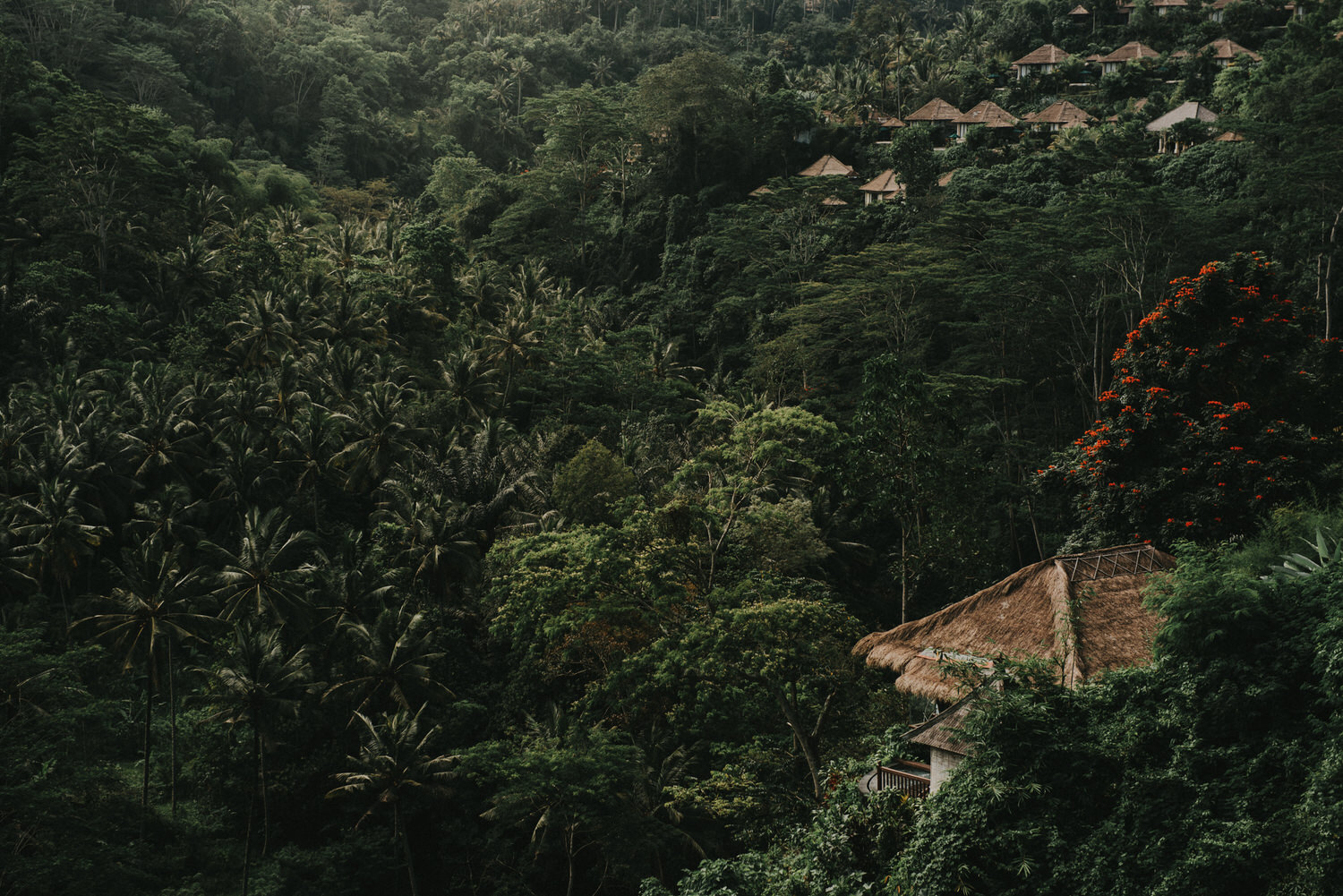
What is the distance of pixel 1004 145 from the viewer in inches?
1998

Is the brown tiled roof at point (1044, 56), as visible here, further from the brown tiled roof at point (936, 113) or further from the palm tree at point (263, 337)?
the palm tree at point (263, 337)

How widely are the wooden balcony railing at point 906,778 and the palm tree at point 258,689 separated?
58.7 ft

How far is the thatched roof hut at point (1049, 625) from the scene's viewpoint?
14.9m

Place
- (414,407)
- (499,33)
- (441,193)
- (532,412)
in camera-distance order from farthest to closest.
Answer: (499,33) → (441,193) → (532,412) → (414,407)

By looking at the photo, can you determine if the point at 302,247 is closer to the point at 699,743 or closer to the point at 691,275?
the point at 691,275

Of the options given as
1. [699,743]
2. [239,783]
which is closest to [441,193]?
[239,783]

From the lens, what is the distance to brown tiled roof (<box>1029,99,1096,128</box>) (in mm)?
52250

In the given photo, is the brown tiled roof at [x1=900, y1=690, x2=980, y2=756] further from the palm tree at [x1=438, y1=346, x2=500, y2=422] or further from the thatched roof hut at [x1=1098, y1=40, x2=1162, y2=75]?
the thatched roof hut at [x1=1098, y1=40, x2=1162, y2=75]

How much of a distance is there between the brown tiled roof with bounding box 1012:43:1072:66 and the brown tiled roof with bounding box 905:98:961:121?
6.91 metres

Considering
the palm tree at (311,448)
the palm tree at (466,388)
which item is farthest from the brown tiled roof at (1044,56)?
the palm tree at (311,448)

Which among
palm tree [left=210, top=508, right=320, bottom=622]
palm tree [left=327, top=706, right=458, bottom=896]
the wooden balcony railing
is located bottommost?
palm tree [left=327, top=706, right=458, bottom=896]

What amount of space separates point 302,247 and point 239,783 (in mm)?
28786

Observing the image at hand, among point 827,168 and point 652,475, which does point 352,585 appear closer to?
point 652,475

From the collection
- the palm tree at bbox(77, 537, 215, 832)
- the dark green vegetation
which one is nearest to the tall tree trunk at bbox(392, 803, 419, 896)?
the dark green vegetation
